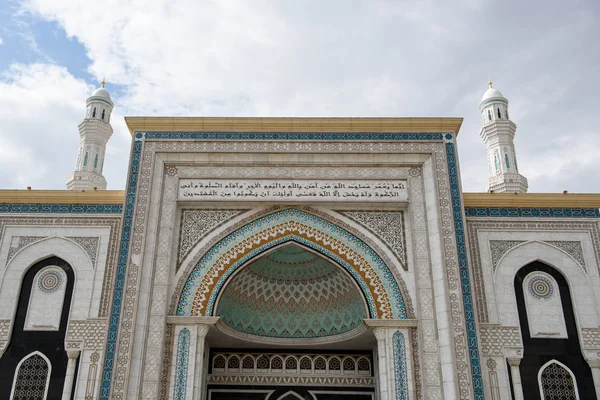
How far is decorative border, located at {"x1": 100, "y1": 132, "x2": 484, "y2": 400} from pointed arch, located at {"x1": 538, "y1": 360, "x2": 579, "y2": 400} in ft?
3.18

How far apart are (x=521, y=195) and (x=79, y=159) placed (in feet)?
32.3

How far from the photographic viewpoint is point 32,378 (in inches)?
268

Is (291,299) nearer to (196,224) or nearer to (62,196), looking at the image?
(196,224)

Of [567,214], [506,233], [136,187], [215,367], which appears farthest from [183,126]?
[567,214]

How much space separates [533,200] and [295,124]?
3.47m

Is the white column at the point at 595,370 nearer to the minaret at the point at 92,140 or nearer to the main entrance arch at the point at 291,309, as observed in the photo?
the main entrance arch at the point at 291,309

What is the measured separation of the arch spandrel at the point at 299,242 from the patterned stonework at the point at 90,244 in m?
1.37

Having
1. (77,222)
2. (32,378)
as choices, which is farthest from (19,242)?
(32,378)

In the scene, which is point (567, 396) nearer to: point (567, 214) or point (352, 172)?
point (567, 214)

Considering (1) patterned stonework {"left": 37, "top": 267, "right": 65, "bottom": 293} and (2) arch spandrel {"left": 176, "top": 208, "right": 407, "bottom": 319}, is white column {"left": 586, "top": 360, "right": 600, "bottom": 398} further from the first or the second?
(1) patterned stonework {"left": 37, "top": 267, "right": 65, "bottom": 293}

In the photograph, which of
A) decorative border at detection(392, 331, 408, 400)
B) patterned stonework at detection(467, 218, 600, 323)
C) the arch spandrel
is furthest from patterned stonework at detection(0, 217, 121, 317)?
patterned stonework at detection(467, 218, 600, 323)

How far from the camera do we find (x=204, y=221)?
743cm

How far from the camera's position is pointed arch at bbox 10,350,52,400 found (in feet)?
22.1

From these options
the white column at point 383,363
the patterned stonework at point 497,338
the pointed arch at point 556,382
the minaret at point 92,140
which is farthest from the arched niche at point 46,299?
the pointed arch at point 556,382
